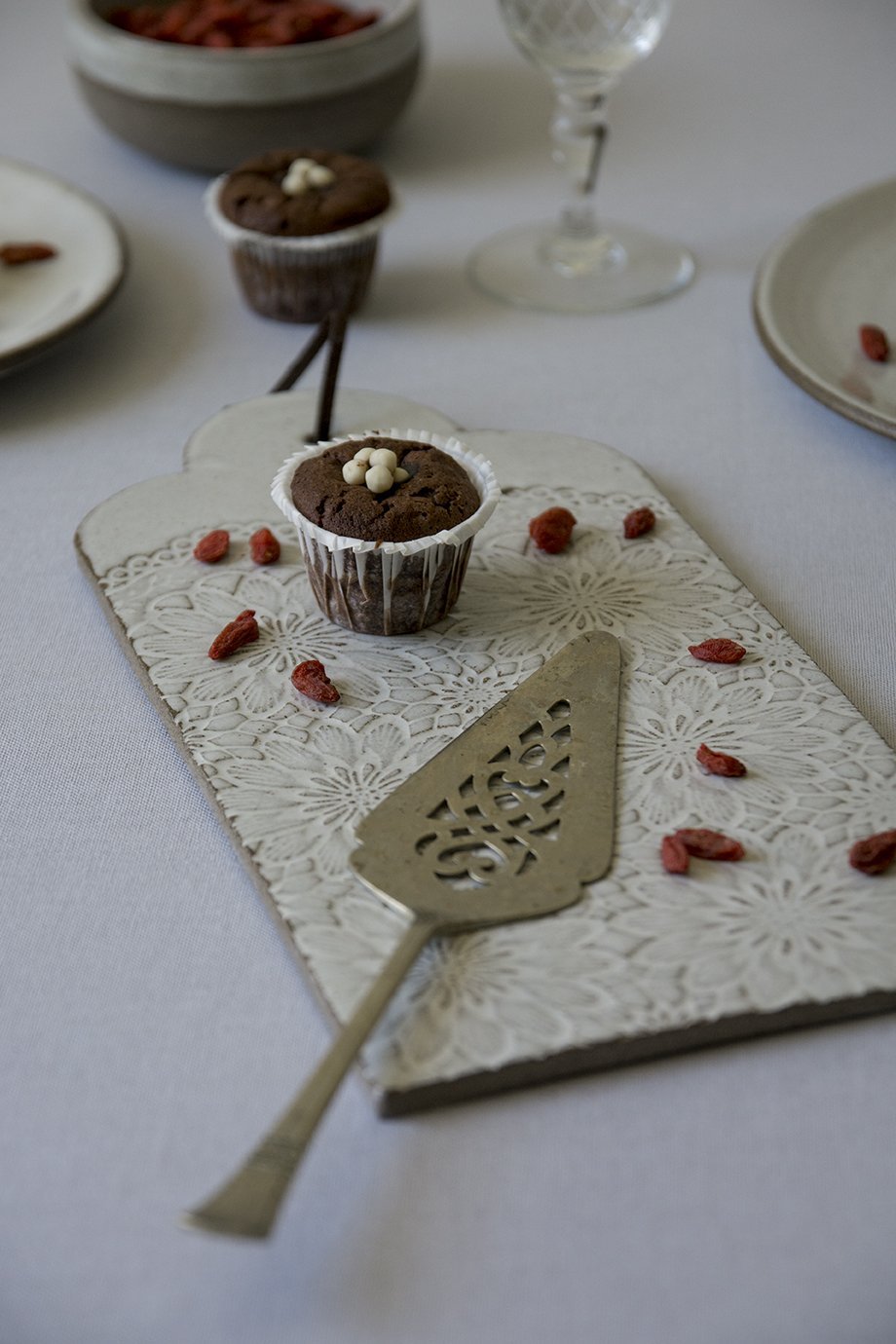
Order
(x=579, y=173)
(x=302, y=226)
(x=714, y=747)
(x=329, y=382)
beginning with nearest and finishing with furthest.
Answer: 1. (x=714, y=747)
2. (x=329, y=382)
3. (x=302, y=226)
4. (x=579, y=173)

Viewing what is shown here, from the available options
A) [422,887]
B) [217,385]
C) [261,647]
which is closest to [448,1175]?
[422,887]

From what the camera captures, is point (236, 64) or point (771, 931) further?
point (236, 64)

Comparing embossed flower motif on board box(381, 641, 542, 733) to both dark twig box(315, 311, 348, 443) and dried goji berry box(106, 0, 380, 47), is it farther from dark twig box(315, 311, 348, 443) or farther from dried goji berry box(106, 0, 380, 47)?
dried goji berry box(106, 0, 380, 47)

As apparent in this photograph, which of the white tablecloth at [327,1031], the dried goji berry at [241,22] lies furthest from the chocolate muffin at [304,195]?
the dried goji berry at [241,22]

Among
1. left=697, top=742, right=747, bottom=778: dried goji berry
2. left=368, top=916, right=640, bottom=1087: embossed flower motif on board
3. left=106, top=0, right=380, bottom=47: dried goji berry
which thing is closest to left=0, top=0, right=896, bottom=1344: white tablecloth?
left=368, top=916, right=640, bottom=1087: embossed flower motif on board

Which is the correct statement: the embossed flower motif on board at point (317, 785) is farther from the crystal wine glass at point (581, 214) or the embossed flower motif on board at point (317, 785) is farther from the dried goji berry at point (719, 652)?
the crystal wine glass at point (581, 214)

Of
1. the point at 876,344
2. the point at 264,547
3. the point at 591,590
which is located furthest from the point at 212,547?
the point at 876,344

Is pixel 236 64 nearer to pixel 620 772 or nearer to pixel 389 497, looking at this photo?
pixel 389 497

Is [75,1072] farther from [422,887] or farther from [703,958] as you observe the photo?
[703,958]
